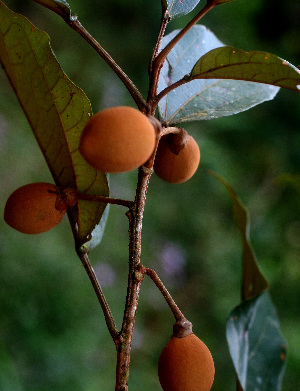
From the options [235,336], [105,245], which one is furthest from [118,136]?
[105,245]

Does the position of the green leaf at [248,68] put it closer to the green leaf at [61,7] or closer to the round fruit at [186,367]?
the green leaf at [61,7]

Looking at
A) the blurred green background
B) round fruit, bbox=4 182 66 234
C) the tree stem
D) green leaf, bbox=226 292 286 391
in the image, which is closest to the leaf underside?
green leaf, bbox=226 292 286 391

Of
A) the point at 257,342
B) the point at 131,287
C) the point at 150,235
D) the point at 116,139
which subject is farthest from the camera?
the point at 150,235

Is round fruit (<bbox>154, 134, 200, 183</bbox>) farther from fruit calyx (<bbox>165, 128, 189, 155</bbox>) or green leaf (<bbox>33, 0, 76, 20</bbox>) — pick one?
green leaf (<bbox>33, 0, 76, 20</bbox>)

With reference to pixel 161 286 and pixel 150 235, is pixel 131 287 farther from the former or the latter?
pixel 150 235

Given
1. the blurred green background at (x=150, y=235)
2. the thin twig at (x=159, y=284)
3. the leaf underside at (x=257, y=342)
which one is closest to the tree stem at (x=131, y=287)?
the thin twig at (x=159, y=284)

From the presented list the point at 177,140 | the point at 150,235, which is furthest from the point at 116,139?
the point at 150,235

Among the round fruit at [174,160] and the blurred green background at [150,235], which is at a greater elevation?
the round fruit at [174,160]
